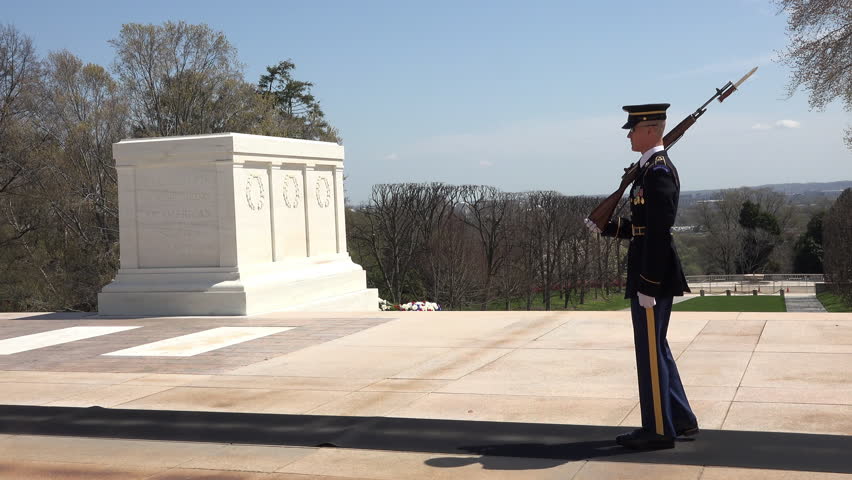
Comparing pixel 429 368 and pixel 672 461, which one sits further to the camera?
pixel 429 368

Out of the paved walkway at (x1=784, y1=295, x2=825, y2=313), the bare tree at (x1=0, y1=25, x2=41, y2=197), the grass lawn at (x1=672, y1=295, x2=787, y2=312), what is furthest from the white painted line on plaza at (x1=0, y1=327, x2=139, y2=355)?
the paved walkway at (x1=784, y1=295, x2=825, y2=313)

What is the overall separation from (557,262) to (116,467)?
49.4 m

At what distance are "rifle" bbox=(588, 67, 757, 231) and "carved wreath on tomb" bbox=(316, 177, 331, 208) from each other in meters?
9.62

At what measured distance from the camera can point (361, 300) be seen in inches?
554

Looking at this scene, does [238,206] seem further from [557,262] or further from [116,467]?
[557,262]

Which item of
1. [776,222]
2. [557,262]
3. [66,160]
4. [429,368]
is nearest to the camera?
[429,368]

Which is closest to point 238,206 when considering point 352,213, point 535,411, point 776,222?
point 535,411

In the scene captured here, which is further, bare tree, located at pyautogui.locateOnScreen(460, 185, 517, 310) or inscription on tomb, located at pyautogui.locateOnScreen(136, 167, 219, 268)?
bare tree, located at pyautogui.locateOnScreen(460, 185, 517, 310)

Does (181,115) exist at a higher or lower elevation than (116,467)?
higher

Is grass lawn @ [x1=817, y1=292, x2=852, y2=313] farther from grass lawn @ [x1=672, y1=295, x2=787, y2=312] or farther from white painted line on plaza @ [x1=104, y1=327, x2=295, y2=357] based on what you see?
white painted line on plaza @ [x1=104, y1=327, x2=295, y2=357]

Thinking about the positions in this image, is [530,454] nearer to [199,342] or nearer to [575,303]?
[199,342]

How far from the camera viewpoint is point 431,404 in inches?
224

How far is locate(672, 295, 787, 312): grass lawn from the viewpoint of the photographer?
158ft

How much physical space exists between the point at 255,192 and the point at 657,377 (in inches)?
339
